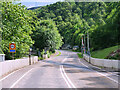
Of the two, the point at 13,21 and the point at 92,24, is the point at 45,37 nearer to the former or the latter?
the point at 13,21

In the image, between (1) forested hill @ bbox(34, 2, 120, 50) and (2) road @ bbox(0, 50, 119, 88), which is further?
(1) forested hill @ bbox(34, 2, 120, 50)

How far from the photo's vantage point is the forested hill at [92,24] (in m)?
73.3

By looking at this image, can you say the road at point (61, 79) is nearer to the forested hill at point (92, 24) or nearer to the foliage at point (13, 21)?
the foliage at point (13, 21)

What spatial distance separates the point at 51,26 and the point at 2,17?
3854cm

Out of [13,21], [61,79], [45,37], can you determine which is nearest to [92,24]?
[45,37]

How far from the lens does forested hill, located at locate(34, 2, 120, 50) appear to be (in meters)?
73.3

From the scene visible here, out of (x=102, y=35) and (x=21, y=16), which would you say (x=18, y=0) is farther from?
(x=102, y=35)

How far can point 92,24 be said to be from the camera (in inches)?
6240

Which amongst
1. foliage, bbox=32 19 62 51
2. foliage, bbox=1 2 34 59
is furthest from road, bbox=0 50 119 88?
foliage, bbox=32 19 62 51

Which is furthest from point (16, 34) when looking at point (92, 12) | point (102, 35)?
point (92, 12)

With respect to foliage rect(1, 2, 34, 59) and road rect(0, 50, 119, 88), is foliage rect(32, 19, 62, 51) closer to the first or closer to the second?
foliage rect(1, 2, 34, 59)

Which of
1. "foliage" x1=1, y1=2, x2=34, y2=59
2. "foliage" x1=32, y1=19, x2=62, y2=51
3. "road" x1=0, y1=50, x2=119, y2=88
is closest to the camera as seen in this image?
"road" x1=0, y1=50, x2=119, y2=88

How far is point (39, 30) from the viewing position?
6538cm

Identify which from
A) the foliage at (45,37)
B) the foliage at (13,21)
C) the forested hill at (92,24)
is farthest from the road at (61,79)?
the foliage at (45,37)
